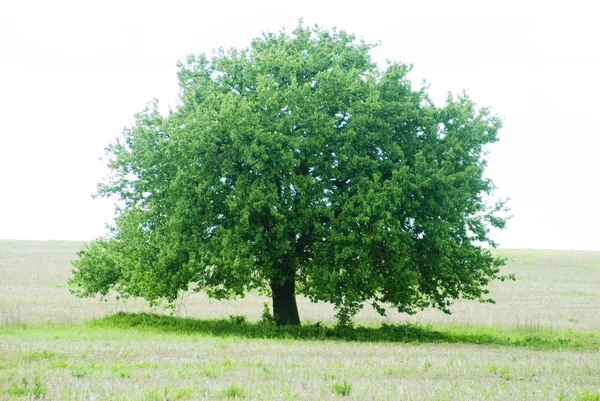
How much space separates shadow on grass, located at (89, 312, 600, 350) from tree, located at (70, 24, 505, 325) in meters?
1.39

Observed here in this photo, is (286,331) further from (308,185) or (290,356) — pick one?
(290,356)

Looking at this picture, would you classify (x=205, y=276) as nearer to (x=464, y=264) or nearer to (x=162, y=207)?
(x=162, y=207)

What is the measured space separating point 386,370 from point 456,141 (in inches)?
543

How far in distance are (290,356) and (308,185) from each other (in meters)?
9.24

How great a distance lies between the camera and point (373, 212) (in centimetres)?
2648

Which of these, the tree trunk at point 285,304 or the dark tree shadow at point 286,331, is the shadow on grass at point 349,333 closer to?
the dark tree shadow at point 286,331

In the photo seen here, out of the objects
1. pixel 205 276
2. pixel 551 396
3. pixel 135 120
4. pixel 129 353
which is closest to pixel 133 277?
pixel 205 276

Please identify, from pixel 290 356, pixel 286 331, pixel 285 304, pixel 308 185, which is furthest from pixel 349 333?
pixel 290 356

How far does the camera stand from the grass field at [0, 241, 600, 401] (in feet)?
47.0

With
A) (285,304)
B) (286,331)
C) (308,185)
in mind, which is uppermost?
(308,185)

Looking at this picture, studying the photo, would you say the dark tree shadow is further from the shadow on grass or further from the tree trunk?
the tree trunk

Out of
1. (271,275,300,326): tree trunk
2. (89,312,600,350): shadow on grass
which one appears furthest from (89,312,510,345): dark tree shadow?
(271,275,300,326): tree trunk

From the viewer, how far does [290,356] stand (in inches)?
800

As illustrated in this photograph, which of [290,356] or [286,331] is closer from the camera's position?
[290,356]
